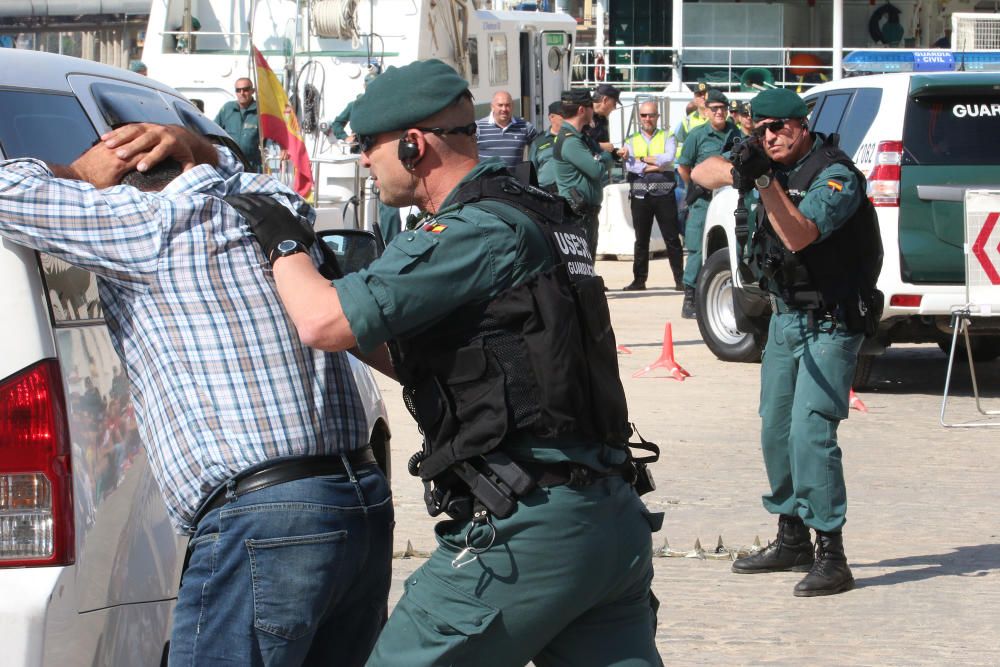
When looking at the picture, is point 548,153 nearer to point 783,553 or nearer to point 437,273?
point 783,553

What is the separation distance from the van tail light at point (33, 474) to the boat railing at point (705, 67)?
32.4 meters

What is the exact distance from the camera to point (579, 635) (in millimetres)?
2898

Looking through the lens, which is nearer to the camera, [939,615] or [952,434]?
[939,615]

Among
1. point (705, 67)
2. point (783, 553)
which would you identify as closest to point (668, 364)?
point (783, 553)

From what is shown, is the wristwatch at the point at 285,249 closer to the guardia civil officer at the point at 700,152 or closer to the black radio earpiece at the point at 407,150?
the black radio earpiece at the point at 407,150

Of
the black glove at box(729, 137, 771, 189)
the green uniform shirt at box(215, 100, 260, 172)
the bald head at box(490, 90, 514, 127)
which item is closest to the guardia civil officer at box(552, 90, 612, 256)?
the bald head at box(490, 90, 514, 127)

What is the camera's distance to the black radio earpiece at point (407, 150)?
2.88 meters

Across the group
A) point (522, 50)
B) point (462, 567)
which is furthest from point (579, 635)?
point (522, 50)

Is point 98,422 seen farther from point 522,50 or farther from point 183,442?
point 522,50

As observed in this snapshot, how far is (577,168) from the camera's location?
1185cm

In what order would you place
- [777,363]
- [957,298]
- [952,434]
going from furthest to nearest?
[957,298], [952,434], [777,363]

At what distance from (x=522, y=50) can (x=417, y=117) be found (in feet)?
66.6

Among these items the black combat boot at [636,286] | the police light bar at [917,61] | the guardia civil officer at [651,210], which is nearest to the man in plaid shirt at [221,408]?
the guardia civil officer at [651,210]

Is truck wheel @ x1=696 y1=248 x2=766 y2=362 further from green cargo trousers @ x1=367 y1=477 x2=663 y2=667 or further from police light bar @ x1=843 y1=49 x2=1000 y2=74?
police light bar @ x1=843 y1=49 x2=1000 y2=74
